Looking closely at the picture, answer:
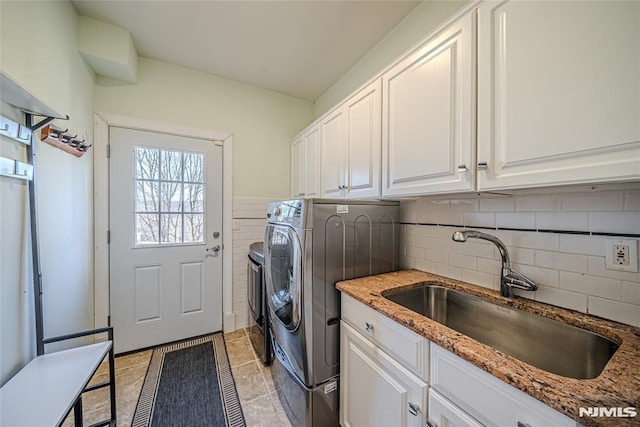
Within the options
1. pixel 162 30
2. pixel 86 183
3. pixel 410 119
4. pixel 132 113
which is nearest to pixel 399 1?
pixel 410 119

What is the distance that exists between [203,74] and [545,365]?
131 inches

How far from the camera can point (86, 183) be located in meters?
1.90

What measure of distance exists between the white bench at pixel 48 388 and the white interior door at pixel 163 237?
98cm

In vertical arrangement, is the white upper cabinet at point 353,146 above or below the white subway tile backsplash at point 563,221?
above

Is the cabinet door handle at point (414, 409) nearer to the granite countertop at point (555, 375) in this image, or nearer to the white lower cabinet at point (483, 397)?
the white lower cabinet at point (483, 397)

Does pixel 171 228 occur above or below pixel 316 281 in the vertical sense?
above

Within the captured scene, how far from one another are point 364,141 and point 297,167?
124 cm

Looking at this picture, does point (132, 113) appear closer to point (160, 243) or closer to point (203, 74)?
point (203, 74)

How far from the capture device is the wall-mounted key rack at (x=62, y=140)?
1304 mm

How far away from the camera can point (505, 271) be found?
1.14m

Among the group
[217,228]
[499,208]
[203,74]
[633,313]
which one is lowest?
[633,313]

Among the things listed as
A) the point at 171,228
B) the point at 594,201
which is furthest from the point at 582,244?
the point at 171,228

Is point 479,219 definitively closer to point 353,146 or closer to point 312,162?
point 353,146

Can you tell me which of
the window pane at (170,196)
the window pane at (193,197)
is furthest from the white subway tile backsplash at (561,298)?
the window pane at (170,196)
